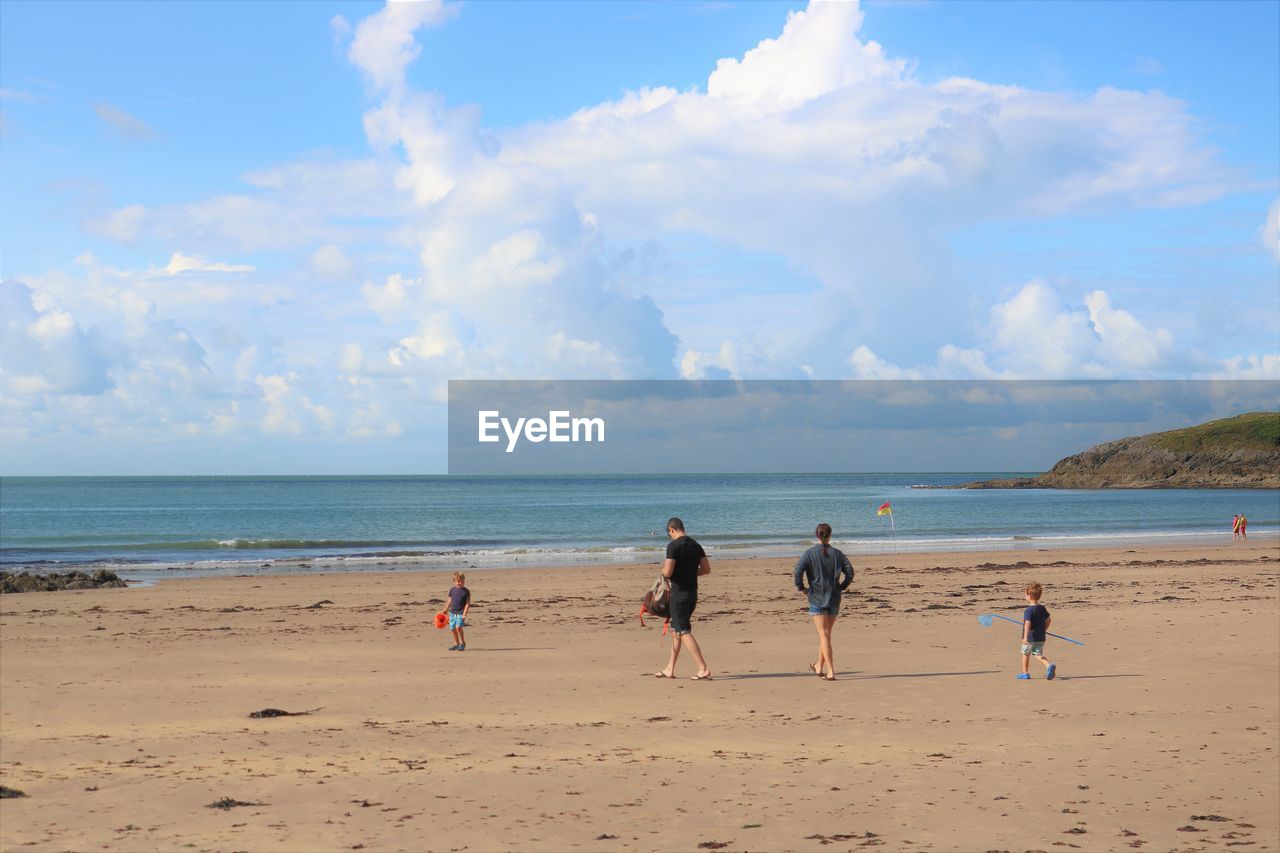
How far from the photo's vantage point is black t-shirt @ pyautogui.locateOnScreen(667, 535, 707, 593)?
12.2m

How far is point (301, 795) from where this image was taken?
7879mm

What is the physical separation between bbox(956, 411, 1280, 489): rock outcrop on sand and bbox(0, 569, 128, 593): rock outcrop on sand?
138467 mm

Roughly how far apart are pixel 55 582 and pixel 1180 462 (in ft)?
486

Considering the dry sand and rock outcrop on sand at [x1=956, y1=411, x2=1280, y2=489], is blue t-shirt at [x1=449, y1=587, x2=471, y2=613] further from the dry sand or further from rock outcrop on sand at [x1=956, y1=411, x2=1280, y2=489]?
rock outcrop on sand at [x1=956, y1=411, x2=1280, y2=489]

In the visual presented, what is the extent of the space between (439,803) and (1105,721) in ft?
21.5

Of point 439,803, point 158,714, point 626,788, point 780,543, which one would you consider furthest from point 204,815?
point 780,543

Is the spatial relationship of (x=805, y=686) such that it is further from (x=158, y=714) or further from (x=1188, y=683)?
(x=158, y=714)

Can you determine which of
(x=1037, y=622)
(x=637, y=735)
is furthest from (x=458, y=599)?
(x=1037, y=622)

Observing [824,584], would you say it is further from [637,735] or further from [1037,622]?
[637,735]

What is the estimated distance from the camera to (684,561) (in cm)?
1227

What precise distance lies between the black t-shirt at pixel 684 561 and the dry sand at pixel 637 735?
3.85ft

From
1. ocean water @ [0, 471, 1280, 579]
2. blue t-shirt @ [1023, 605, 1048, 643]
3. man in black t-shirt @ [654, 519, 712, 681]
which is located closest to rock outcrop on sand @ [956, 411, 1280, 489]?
ocean water @ [0, 471, 1280, 579]

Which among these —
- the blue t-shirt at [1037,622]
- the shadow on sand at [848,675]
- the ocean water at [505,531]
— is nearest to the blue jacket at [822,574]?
the shadow on sand at [848,675]

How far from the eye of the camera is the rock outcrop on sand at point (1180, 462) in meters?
140
